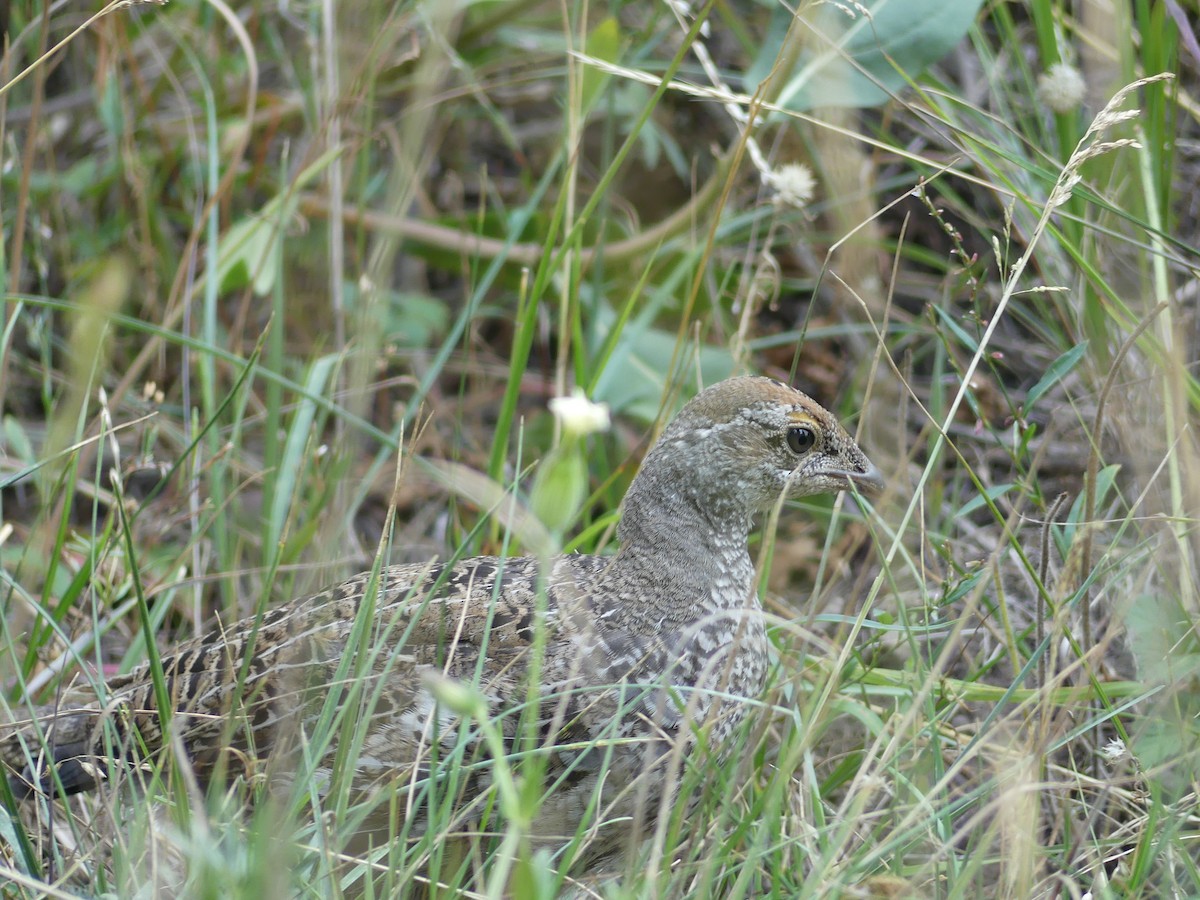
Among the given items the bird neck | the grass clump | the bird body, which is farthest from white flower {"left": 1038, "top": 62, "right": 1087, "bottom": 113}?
the bird neck

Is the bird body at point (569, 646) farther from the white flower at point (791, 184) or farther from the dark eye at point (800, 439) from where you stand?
the white flower at point (791, 184)

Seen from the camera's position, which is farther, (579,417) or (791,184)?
(791,184)

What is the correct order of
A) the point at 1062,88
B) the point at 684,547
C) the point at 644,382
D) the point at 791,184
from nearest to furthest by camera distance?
the point at 684,547
the point at 1062,88
the point at 791,184
the point at 644,382

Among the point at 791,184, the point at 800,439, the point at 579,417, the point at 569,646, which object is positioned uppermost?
the point at 579,417

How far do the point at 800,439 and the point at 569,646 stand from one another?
2.02ft

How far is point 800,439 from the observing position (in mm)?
2664

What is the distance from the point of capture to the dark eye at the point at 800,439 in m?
2.66

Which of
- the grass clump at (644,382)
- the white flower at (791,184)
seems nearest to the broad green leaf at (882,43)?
the grass clump at (644,382)

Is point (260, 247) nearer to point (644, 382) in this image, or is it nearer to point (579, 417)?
point (644, 382)

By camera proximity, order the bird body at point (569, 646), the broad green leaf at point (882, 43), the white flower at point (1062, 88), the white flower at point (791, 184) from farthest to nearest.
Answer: the white flower at point (791, 184) < the broad green leaf at point (882, 43) < the white flower at point (1062, 88) < the bird body at point (569, 646)

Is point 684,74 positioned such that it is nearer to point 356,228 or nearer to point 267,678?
point 356,228

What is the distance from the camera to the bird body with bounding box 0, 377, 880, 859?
93.8 inches

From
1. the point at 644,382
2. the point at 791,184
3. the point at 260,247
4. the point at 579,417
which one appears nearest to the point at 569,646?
the point at 579,417

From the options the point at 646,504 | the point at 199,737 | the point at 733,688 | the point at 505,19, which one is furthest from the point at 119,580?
the point at 505,19
